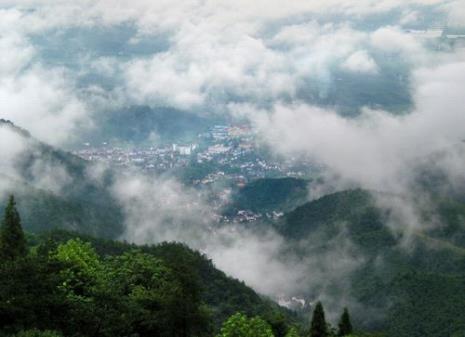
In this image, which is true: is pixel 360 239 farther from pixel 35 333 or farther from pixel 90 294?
pixel 35 333

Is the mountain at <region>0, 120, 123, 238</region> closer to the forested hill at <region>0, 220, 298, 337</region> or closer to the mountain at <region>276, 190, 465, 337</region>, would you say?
the mountain at <region>276, 190, 465, 337</region>

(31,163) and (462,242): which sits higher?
(31,163)

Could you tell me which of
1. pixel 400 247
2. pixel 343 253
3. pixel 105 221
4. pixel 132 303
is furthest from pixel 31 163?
pixel 132 303

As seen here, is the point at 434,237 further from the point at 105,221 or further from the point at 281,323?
the point at 281,323

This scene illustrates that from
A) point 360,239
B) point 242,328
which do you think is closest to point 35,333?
point 242,328

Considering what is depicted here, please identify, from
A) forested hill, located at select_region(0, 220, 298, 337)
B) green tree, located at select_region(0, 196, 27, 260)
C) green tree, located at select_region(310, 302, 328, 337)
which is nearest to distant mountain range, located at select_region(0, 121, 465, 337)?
green tree, located at select_region(310, 302, 328, 337)

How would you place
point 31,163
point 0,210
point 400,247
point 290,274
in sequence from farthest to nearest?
1. point 31,163
2. point 290,274
3. point 400,247
4. point 0,210

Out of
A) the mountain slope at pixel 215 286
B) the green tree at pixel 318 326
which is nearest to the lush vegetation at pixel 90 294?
the green tree at pixel 318 326
